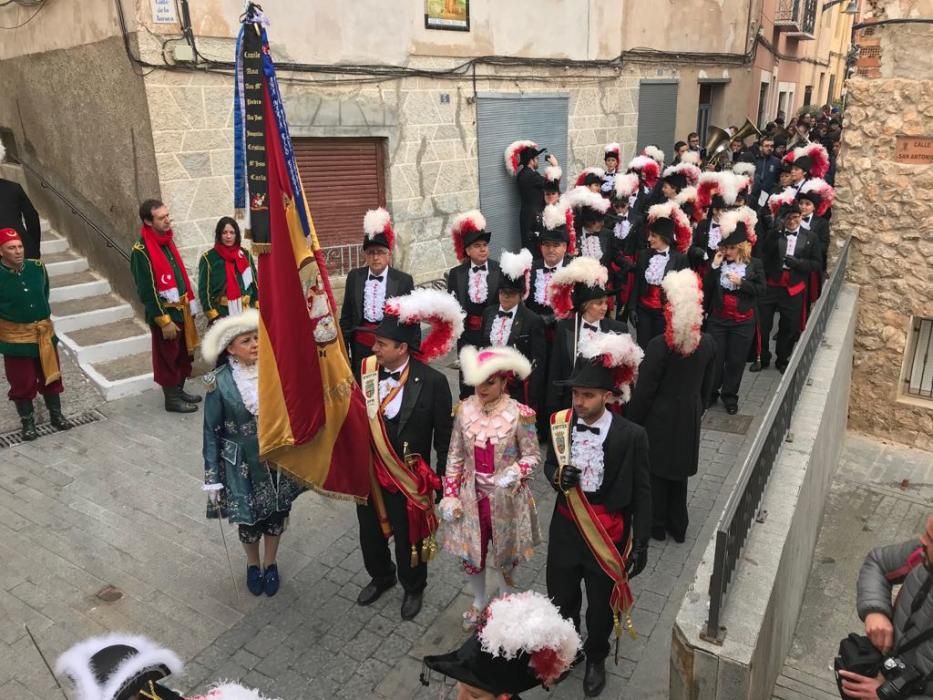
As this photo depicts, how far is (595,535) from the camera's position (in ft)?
12.2

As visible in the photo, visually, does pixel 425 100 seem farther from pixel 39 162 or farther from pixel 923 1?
pixel 923 1

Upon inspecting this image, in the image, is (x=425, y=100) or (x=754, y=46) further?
(x=754, y=46)

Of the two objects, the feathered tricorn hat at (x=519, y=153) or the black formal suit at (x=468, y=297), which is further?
the feathered tricorn hat at (x=519, y=153)

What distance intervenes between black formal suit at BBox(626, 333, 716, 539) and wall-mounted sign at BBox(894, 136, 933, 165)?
185 inches

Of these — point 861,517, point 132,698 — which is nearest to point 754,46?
point 861,517

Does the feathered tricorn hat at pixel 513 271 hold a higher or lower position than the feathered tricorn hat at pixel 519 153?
lower

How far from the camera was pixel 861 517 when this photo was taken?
7.10 metres

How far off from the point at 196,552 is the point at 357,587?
1293mm

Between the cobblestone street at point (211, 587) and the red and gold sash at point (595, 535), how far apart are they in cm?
63

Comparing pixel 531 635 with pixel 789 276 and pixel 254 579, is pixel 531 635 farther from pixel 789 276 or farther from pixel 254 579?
pixel 789 276

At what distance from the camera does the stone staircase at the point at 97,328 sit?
26.0 ft

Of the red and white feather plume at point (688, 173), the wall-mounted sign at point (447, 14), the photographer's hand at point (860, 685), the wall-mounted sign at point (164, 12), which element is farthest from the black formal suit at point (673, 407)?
the wall-mounted sign at point (447, 14)

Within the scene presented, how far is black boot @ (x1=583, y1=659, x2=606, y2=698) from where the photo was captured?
390 cm

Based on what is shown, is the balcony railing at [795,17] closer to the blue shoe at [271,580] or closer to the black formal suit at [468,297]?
the black formal suit at [468,297]
